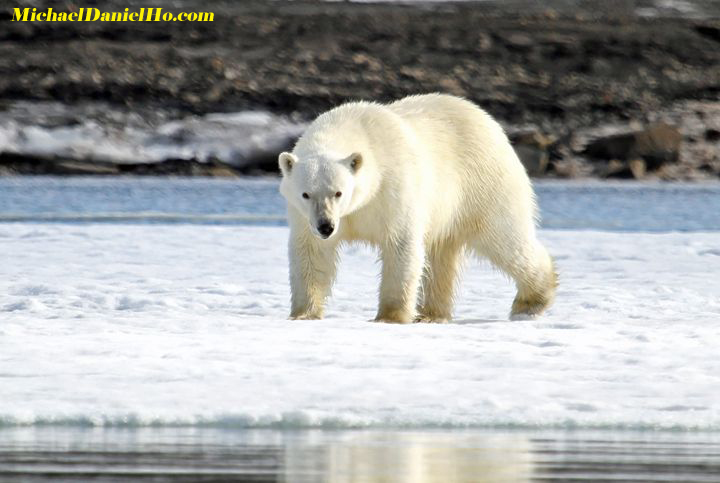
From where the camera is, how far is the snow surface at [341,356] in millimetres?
4852

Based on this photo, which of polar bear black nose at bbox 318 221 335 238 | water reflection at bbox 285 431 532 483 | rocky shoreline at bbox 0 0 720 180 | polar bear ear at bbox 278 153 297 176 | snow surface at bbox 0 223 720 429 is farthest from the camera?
rocky shoreline at bbox 0 0 720 180

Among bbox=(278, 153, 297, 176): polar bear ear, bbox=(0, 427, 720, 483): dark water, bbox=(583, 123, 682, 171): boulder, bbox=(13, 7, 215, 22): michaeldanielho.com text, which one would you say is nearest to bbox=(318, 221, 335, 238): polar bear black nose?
bbox=(278, 153, 297, 176): polar bear ear

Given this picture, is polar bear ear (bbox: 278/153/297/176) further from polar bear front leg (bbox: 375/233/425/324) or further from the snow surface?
the snow surface

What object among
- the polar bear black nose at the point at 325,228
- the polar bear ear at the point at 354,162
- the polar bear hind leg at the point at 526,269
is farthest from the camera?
the polar bear hind leg at the point at 526,269

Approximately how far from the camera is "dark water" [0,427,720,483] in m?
3.81

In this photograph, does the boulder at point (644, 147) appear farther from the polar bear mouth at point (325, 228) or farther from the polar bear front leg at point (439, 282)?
the polar bear mouth at point (325, 228)

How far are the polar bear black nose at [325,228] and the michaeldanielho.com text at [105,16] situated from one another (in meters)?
34.3

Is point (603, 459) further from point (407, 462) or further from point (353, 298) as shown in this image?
point (353, 298)

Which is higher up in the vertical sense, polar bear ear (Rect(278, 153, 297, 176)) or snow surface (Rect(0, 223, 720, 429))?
polar bear ear (Rect(278, 153, 297, 176))

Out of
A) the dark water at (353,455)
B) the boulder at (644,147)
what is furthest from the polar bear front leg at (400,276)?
the boulder at (644,147)

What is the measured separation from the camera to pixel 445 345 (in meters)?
6.20

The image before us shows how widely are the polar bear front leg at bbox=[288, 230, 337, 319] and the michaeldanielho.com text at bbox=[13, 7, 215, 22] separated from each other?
33716 mm

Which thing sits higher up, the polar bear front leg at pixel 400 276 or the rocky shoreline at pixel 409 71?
the rocky shoreline at pixel 409 71

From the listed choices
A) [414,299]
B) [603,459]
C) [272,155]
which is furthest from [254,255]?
[272,155]
